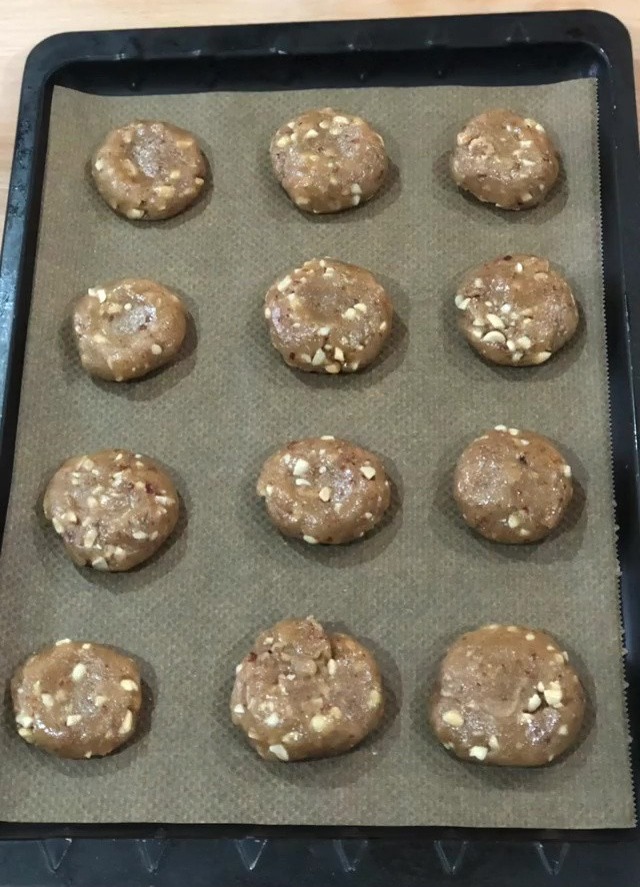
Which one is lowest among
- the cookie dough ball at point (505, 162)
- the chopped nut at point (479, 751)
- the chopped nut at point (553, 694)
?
the chopped nut at point (479, 751)

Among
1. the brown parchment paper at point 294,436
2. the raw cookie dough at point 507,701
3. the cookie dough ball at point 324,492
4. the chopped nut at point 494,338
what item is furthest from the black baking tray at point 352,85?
the cookie dough ball at point 324,492

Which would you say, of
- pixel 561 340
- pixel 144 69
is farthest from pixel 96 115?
pixel 561 340

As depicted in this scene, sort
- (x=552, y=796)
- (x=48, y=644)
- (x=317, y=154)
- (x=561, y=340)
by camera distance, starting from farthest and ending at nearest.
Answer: (x=317, y=154)
(x=561, y=340)
(x=48, y=644)
(x=552, y=796)

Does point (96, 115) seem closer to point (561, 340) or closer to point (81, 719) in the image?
point (561, 340)

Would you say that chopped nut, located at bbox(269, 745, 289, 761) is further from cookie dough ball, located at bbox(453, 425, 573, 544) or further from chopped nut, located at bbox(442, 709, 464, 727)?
cookie dough ball, located at bbox(453, 425, 573, 544)

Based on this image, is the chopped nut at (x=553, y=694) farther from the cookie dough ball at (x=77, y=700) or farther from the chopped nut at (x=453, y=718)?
the cookie dough ball at (x=77, y=700)
